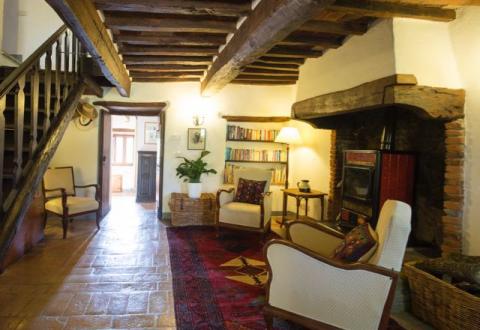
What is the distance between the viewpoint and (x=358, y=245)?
2033mm

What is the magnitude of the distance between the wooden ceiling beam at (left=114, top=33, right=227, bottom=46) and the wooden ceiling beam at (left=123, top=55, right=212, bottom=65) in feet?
2.07

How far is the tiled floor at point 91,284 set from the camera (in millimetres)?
2254

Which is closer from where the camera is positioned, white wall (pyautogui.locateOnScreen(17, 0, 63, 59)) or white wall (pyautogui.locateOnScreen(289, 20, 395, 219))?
white wall (pyautogui.locateOnScreen(289, 20, 395, 219))

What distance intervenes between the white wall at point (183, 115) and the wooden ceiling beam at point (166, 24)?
8.29ft

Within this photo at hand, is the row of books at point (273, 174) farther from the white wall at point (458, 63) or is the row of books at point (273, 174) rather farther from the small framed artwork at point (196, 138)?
the white wall at point (458, 63)

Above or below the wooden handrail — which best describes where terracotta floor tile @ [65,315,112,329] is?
below

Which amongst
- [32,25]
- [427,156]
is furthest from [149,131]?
[427,156]

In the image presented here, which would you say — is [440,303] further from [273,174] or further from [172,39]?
[273,174]

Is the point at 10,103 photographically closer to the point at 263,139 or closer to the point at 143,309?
the point at 143,309

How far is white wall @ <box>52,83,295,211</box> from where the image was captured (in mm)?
5227

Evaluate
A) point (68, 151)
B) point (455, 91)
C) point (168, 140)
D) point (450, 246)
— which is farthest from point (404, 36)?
point (68, 151)

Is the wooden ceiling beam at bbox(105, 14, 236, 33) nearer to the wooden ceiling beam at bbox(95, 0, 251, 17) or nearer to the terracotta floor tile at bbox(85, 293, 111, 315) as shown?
the wooden ceiling beam at bbox(95, 0, 251, 17)

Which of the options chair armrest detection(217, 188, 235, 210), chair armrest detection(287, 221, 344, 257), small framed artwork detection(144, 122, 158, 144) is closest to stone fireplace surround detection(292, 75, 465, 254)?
chair armrest detection(287, 221, 344, 257)

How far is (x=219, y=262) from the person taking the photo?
3439 millimetres
